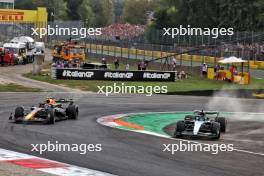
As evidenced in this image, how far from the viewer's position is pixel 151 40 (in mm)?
59812

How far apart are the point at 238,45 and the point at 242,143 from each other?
3345 centimetres

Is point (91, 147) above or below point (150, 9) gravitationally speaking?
below

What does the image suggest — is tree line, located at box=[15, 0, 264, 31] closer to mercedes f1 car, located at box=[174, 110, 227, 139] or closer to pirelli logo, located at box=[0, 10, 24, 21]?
pirelli logo, located at box=[0, 10, 24, 21]

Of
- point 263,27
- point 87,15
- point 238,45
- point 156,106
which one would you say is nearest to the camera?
point 156,106

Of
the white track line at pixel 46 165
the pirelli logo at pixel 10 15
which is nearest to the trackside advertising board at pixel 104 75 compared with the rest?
the white track line at pixel 46 165

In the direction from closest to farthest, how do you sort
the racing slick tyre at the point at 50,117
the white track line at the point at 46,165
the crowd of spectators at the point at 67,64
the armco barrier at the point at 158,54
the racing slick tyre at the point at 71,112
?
1. the white track line at the point at 46,165
2. the racing slick tyre at the point at 50,117
3. the racing slick tyre at the point at 71,112
4. the crowd of spectators at the point at 67,64
5. the armco barrier at the point at 158,54

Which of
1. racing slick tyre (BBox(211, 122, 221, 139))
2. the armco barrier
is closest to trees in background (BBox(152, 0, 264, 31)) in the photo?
the armco barrier

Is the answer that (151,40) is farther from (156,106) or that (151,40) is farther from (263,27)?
(156,106)

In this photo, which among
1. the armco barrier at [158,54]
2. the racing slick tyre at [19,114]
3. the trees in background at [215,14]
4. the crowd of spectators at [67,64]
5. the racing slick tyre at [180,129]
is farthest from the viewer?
the trees in background at [215,14]

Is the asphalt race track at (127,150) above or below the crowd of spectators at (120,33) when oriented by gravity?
below

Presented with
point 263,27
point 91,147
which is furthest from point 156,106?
point 263,27

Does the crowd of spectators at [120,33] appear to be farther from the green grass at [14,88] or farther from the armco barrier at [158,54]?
the green grass at [14,88]

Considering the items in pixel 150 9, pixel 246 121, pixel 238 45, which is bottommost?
pixel 246 121

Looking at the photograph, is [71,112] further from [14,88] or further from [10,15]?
[10,15]
